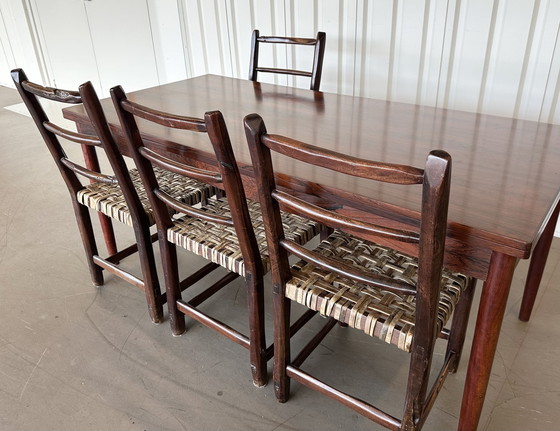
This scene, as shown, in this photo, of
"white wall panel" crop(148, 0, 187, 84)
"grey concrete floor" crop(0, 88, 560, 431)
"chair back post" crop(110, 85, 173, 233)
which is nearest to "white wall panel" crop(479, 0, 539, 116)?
"grey concrete floor" crop(0, 88, 560, 431)

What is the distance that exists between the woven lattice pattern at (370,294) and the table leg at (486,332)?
0.10 m

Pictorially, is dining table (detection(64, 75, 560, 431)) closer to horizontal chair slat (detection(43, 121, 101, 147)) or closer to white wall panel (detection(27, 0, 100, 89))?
horizontal chair slat (detection(43, 121, 101, 147))

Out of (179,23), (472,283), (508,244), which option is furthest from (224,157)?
(179,23)

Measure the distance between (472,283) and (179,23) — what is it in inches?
119

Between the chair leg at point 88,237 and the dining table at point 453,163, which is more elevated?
the dining table at point 453,163

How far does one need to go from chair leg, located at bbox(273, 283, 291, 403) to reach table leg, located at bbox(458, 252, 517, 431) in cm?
→ 53

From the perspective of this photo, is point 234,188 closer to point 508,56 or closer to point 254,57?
point 254,57

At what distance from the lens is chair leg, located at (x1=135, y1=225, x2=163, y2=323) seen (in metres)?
1.80

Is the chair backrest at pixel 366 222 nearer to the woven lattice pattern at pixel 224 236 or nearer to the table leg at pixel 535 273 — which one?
the woven lattice pattern at pixel 224 236

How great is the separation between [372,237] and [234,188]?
393 mm

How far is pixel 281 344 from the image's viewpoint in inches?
57.5

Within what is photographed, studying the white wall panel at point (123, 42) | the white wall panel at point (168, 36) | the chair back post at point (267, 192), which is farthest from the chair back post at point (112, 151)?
the white wall panel at point (123, 42)

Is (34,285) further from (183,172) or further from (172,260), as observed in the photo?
(183,172)

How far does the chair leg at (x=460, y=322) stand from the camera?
1.47m
